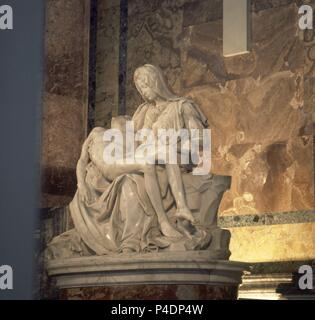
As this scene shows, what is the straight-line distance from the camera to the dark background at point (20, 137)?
9.71 m

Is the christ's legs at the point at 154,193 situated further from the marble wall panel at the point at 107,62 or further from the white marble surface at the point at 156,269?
the marble wall panel at the point at 107,62

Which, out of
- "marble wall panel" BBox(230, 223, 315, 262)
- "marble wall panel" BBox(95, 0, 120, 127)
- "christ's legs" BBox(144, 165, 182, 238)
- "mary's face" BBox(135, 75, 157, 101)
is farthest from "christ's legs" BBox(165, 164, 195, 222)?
"marble wall panel" BBox(95, 0, 120, 127)

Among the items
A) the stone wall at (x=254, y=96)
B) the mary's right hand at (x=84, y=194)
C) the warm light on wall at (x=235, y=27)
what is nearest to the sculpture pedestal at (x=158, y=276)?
the mary's right hand at (x=84, y=194)

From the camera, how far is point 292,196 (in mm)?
9359

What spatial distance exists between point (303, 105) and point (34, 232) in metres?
2.70

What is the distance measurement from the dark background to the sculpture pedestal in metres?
1.63

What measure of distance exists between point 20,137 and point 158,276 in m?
2.83

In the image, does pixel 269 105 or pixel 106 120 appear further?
pixel 106 120

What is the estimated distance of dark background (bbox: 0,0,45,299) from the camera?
971 cm

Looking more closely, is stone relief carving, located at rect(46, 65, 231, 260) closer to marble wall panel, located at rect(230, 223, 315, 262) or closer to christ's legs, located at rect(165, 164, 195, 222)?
christ's legs, located at rect(165, 164, 195, 222)

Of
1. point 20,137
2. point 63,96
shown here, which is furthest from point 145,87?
point 63,96
